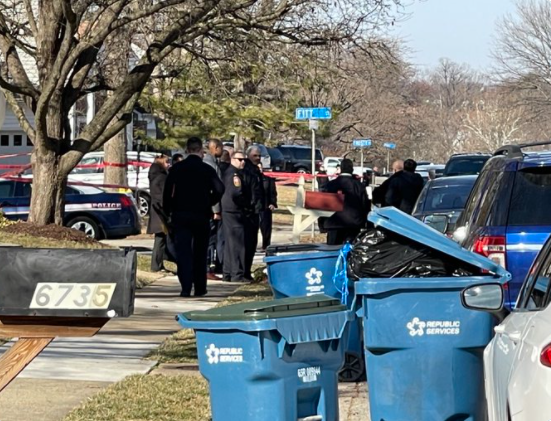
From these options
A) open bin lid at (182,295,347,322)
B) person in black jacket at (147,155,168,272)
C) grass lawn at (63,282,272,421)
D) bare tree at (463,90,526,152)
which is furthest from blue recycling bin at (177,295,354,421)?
bare tree at (463,90,526,152)

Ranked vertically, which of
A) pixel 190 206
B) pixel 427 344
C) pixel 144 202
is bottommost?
pixel 144 202

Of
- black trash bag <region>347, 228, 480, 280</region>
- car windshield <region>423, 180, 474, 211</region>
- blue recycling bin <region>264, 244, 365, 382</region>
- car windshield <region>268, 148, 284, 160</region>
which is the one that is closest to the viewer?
black trash bag <region>347, 228, 480, 280</region>

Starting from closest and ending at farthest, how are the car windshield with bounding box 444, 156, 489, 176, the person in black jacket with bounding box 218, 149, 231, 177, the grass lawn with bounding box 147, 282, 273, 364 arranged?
the grass lawn with bounding box 147, 282, 273, 364, the person in black jacket with bounding box 218, 149, 231, 177, the car windshield with bounding box 444, 156, 489, 176

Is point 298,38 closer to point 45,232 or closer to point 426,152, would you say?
point 45,232

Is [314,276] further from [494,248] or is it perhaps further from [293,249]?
[494,248]

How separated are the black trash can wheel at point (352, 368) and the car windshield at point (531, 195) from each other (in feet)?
5.09

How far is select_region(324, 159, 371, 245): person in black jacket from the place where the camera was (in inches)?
609

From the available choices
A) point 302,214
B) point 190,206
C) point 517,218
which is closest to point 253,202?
point 302,214

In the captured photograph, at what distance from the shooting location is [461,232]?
9.69 meters

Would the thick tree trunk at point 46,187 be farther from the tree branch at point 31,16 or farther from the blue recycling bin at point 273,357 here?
the blue recycling bin at point 273,357

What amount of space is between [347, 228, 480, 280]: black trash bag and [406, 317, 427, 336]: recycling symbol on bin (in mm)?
546

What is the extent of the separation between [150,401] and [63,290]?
239 centimetres

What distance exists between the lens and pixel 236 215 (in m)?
16.3

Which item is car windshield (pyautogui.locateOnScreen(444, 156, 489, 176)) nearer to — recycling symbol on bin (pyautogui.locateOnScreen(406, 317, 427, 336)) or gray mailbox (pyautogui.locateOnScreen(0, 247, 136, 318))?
recycling symbol on bin (pyautogui.locateOnScreen(406, 317, 427, 336))
